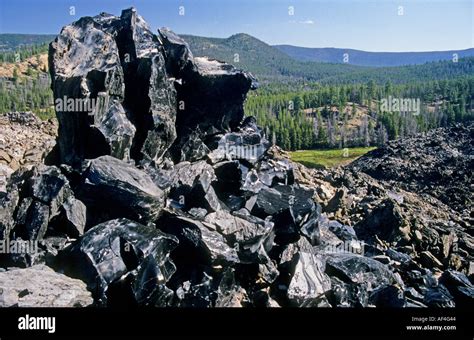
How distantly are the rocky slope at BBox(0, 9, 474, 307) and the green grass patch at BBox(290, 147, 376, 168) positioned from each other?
223ft

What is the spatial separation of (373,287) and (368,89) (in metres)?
180

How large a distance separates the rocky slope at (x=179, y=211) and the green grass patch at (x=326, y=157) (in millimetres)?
67868

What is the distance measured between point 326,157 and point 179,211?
86.8 metres

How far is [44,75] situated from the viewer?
623ft

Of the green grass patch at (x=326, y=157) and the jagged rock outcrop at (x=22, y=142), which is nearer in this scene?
the jagged rock outcrop at (x=22, y=142)

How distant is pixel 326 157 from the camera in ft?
324

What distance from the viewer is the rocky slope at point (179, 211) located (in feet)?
41.6
